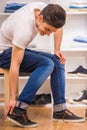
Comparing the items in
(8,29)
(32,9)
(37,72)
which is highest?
(32,9)

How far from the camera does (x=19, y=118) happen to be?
1.99 metres

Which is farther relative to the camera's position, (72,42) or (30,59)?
Result: (72,42)

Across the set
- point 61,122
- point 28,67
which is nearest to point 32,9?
point 28,67

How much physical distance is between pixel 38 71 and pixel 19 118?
1.06 ft

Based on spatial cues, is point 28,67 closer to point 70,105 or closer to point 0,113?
point 0,113

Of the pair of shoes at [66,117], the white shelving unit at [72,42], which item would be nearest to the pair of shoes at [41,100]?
the white shelving unit at [72,42]

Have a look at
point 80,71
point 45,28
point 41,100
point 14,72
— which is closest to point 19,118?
point 14,72

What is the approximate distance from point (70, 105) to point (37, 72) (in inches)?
34.1

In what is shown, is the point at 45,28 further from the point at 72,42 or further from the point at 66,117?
the point at 72,42

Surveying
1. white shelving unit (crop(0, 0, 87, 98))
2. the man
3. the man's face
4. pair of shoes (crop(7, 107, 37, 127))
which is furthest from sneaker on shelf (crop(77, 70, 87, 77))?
the man's face

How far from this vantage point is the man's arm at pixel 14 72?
72.9 inches

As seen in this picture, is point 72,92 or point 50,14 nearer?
point 50,14

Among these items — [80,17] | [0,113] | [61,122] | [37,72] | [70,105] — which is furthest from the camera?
[80,17]

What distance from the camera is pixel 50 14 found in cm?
179
